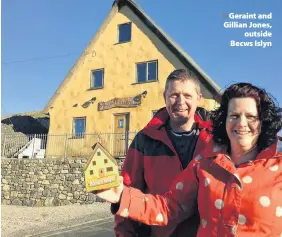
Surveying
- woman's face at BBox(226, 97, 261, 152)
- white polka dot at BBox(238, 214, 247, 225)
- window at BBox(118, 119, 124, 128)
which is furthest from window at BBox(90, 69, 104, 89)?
white polka dot at BBox(238, 214, 247, 225)

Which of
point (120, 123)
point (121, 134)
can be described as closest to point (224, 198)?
point (121, 134)

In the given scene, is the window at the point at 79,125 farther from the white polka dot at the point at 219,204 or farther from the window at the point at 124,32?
the white polka dot at the point at 219,204

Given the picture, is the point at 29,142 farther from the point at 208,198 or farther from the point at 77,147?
the point at 208,198

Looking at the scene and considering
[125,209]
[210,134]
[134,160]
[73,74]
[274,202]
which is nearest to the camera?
[274,202]

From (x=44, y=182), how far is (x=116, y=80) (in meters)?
5.90

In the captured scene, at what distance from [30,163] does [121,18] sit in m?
8.28

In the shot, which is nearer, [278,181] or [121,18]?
[278,181]

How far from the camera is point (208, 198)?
6.01ft

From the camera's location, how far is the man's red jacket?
2.28 meters

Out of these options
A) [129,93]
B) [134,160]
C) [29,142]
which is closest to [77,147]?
[29,142]

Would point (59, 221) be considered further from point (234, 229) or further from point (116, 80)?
point (234, 229)

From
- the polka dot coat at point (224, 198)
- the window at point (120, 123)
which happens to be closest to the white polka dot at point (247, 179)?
the polka dot coat at point (224, 198)

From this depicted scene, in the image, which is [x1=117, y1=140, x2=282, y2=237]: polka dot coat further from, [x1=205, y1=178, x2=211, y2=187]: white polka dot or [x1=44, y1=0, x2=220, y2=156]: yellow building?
[x1=44, y1=0, x2=220, y2=156]: yellow building

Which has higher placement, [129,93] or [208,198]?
[129,93]
